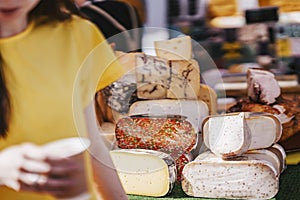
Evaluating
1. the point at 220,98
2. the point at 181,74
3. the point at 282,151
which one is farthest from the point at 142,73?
the point at 282,151

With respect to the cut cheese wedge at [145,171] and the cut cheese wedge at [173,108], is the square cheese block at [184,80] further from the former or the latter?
the cut cheese wedge at [145,171]

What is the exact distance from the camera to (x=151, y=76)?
7.47 feet

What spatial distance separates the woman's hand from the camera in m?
2.27

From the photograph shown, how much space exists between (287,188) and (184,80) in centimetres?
65

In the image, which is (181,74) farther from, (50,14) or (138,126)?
(50,14)

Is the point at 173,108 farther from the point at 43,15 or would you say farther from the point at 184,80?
the point at 43,15

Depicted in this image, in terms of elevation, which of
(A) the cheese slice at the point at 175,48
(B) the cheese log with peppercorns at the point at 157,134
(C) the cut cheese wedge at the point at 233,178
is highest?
(A) the cheese slice at the point at 175,48

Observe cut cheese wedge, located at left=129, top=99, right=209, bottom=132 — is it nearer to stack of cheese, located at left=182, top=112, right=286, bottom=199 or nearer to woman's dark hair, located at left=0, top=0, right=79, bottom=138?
stack of cheese, located at left=182, top=112, right=286, bottom=199

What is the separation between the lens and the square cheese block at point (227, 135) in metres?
2.36

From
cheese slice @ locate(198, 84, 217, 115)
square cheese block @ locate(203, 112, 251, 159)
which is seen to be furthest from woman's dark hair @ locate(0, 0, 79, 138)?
square cheese block @ locate(203, 112, 251, 159)

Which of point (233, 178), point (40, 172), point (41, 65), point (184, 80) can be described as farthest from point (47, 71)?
point (233, 178)

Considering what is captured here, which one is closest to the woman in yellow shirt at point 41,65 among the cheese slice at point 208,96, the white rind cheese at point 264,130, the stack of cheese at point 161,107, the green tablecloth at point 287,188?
the stack of cheese at point 161,107

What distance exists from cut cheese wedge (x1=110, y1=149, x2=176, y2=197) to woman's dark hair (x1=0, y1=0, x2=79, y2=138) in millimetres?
371

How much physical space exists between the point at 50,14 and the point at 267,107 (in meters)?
0.88
